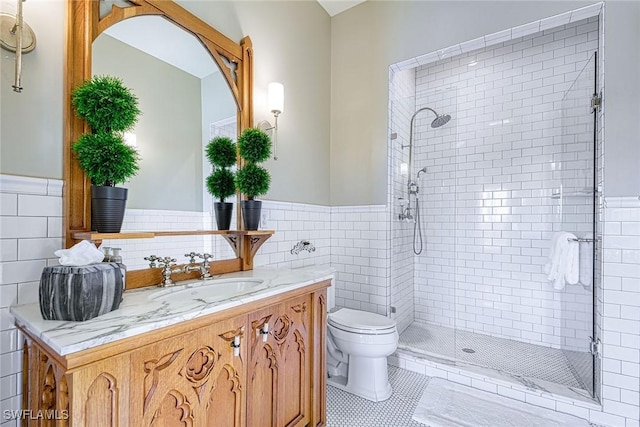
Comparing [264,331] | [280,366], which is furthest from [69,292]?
[280,366]

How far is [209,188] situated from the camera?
169cm

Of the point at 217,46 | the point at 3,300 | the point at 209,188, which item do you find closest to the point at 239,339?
the point at 3,300

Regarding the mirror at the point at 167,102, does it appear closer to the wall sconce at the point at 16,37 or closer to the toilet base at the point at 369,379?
the wall sconce at the point at 16,37

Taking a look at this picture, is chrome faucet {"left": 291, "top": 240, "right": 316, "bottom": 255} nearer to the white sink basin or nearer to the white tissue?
the white sink basin

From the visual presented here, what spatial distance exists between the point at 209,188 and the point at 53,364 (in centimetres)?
105

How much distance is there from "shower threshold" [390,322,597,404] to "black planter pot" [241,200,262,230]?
1.64 metres

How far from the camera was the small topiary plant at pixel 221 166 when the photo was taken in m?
1.70

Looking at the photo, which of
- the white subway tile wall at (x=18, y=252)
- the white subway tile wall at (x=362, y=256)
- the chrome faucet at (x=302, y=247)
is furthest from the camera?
the white subway tile wall at (x=362, y=256)

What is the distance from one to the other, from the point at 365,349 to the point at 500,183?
2.08m

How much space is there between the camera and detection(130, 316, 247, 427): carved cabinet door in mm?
888

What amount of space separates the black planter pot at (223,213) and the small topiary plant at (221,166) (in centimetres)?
3

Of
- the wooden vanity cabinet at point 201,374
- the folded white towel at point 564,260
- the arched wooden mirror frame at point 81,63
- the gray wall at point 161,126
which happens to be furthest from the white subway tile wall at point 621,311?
the arched wooden mirror frame at point 81,63

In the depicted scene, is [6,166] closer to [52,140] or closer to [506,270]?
[52,140]

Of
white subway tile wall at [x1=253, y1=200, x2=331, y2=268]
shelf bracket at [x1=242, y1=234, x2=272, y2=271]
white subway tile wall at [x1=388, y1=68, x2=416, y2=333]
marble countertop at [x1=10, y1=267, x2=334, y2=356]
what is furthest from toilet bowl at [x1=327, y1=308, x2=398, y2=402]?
marble countertop at [x1=10, y1=267, x2=334, y2=356]
